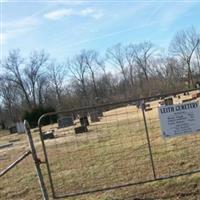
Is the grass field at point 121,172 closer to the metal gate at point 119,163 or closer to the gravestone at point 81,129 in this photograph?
the metal gate at point 119,163

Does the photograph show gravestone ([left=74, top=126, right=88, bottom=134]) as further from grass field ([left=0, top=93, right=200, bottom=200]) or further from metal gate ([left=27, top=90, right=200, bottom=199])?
grass field ([left=0, top=93, right=200, bottom=200])

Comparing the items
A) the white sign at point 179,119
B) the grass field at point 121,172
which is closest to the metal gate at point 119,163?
the grass field at point 121,172

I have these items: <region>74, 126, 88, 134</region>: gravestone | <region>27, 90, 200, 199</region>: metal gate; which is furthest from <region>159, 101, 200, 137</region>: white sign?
<region>74, 126, 88, 134</region>: gravestone

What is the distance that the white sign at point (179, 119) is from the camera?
788cm

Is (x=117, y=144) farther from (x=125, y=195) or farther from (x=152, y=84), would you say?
(x=152, y=84)

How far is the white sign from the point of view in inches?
310

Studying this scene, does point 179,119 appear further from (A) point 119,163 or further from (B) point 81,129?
(B) point 81,129

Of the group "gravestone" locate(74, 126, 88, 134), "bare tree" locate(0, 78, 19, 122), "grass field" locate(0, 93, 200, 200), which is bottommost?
"grass field" locate(0, 93, 200, 200)

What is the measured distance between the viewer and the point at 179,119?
791cm

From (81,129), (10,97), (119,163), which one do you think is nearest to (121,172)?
(119,163)

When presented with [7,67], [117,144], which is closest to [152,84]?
[7,67]

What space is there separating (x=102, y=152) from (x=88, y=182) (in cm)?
476

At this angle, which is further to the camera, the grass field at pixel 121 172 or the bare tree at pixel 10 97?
the bare tree at pixel 10 97

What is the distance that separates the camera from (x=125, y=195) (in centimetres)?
765
